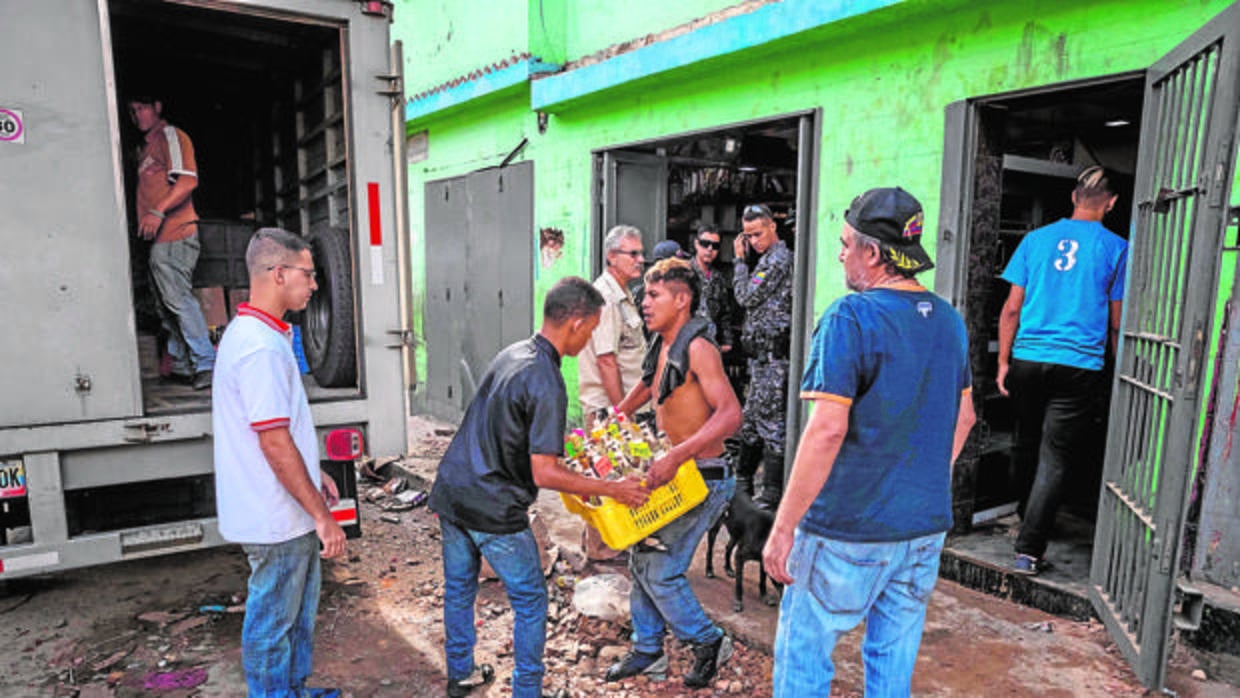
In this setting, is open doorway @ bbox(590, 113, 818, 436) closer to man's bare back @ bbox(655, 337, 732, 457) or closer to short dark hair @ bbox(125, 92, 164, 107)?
man's bare back @ bbox(655, 337, 732, 457)

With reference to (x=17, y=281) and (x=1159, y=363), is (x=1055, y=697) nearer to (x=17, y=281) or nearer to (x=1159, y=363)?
(x=1159, y=363)

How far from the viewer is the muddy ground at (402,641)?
317cm

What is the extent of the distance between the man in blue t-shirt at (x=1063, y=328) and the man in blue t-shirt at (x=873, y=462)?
1948 millimetres

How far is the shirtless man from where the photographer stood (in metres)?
2.97

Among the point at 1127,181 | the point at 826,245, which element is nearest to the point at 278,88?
the point at 826,245

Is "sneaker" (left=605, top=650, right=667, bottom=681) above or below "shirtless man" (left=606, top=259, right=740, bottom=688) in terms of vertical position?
below

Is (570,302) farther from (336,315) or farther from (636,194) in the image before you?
(636,194)

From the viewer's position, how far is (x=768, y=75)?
4.98 metres

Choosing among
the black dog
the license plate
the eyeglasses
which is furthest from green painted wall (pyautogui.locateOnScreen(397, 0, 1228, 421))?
the license plate

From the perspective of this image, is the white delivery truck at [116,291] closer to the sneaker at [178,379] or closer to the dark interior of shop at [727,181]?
the sneaker at [178,379]

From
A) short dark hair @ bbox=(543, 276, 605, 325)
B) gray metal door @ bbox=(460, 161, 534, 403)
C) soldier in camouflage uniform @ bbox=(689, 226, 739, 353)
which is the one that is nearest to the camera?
short dark hair @ bbox=(543, 276, 605, 325)

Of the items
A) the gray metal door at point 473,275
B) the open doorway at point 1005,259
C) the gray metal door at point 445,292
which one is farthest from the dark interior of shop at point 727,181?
the gray metal door at point 445,292

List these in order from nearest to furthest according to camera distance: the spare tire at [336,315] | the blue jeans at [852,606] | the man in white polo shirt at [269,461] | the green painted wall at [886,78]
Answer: the blue jeans at [852,606], the man in white polo shirt at [269,461], the green painted wall at [886,78], the spare tire at [336,315]

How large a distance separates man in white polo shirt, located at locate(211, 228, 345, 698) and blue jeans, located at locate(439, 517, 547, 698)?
45 cm
